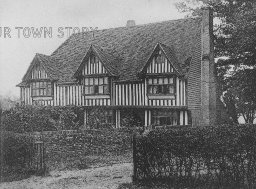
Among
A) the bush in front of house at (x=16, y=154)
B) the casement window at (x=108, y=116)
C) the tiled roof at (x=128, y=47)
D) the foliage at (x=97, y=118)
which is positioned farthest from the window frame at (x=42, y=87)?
the bush in front of house at (x=16, y=154)

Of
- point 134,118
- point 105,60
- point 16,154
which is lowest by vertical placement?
point 16,154

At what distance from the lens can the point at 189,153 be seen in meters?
11.1

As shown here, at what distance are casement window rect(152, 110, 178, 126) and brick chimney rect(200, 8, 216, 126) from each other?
2.14 m

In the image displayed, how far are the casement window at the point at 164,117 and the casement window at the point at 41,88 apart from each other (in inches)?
355

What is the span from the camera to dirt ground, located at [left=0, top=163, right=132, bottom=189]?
38.0ft

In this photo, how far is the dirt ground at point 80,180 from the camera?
11578 mm

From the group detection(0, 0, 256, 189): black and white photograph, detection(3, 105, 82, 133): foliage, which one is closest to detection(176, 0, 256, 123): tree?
detection(0, 0, 256, 189): black and white photograph

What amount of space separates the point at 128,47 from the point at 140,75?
5.08m

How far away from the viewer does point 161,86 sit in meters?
26.4

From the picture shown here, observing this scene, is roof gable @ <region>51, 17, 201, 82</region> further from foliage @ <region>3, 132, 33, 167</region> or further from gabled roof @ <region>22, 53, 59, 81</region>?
foliage @ <region>3, 132, 33, 167</region>

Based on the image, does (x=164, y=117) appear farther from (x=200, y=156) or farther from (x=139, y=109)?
(x=200, y=156)

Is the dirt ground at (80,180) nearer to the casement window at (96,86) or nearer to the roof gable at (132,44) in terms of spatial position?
the roof gable at (132,44)

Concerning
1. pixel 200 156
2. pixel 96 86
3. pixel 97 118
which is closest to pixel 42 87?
pixel 96 86

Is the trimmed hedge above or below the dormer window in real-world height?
below
